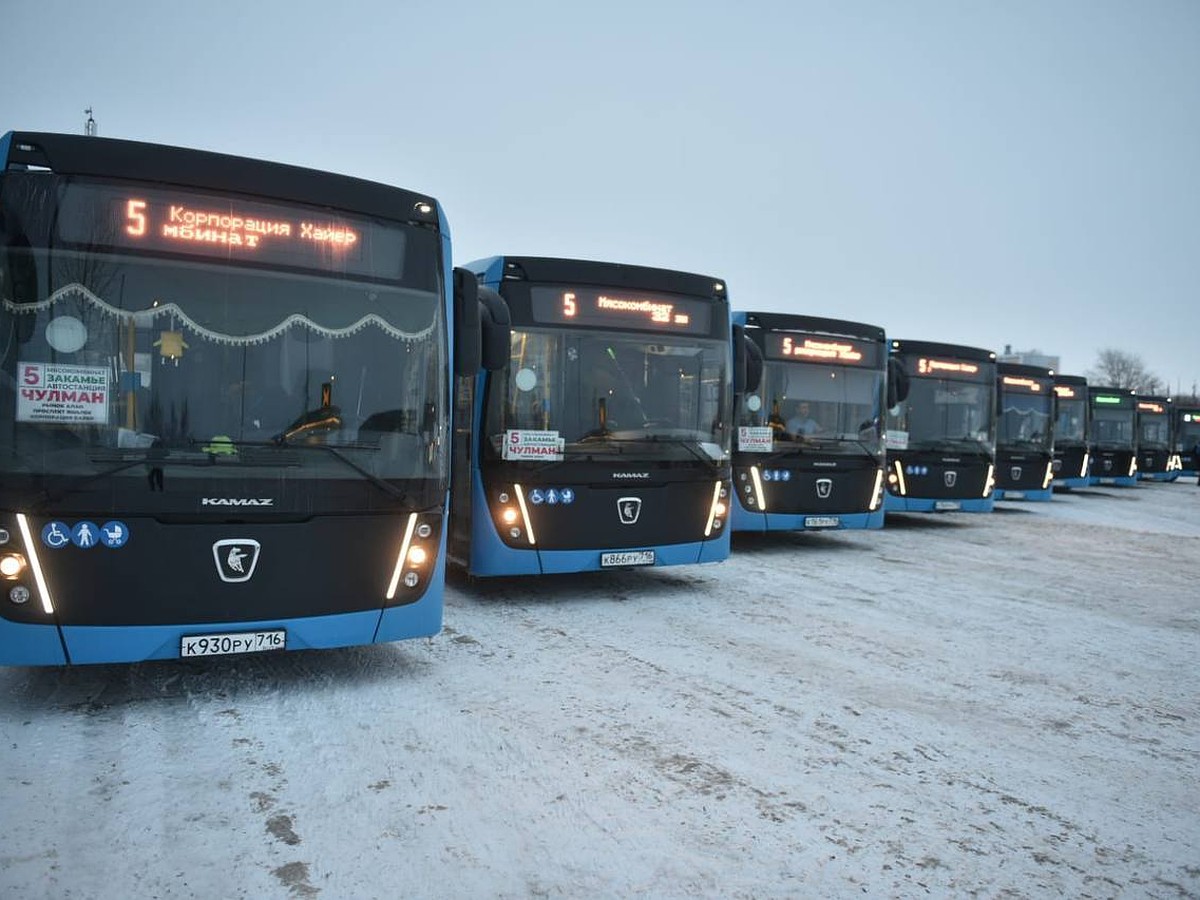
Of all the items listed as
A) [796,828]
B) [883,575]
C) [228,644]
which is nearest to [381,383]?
[228,644]

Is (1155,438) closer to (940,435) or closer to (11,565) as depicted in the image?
(940,435)

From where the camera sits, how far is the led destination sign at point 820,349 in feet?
40.3

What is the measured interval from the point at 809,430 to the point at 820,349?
110 cm

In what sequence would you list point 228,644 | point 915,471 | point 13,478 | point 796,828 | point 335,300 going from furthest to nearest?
point 915,471 → point 335,300 → point 228,644 → point 13,478 → point 796,828

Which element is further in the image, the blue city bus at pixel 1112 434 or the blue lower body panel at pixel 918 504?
the blue city bus at pixel 1112 434

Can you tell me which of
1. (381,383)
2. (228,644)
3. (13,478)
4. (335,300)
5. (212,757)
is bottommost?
(212,757)

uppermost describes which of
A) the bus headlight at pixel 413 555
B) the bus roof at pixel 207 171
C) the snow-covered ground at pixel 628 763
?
the bus roof at pixel 207 171

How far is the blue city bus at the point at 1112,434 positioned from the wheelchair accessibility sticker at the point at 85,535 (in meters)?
28.0

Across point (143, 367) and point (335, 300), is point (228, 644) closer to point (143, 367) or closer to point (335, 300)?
point (143, 367)

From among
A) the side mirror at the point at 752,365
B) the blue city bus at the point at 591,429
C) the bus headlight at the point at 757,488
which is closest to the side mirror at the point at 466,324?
the blue city bus at the point at 591,429

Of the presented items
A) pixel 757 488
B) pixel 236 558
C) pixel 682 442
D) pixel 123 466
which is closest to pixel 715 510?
pixel 682 442

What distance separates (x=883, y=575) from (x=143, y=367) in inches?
320

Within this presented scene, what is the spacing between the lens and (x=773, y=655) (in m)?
6.82

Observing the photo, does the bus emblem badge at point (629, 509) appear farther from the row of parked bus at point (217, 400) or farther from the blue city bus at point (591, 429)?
the row of parked bus at point (217, 400)
